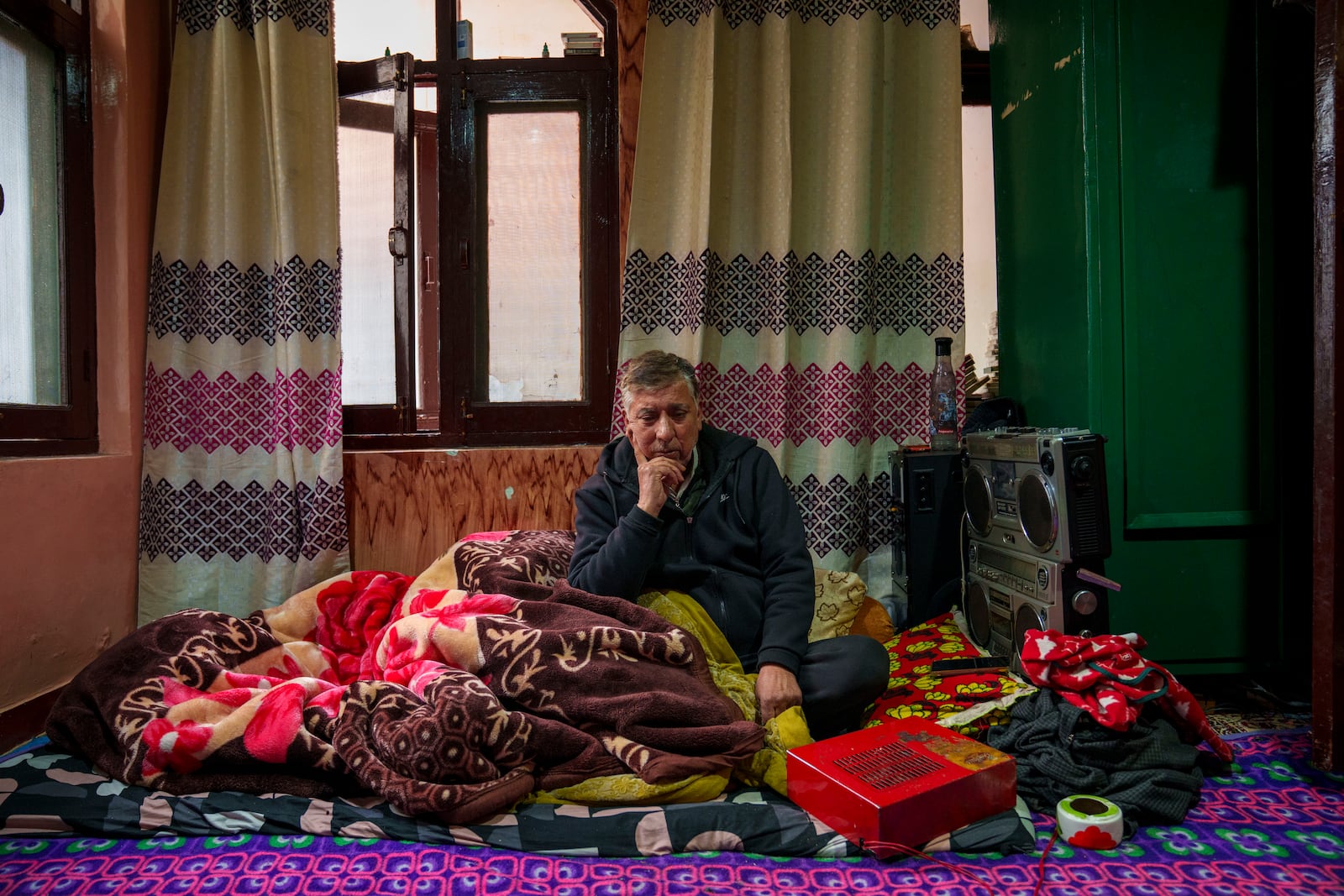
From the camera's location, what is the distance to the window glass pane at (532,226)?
2.50m

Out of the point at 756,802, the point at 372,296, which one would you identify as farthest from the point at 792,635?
the point at 372,296

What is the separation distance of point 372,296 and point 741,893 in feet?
6.64

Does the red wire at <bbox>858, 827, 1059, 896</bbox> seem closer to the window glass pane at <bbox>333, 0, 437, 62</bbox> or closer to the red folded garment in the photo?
the red folded garment

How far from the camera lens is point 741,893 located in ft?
3.93

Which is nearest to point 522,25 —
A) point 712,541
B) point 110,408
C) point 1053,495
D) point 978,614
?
point 110,408

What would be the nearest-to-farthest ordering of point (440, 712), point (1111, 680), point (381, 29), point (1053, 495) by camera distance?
point (440, 712) < point (1111, 680) < point (1053, 495) < point (381, 29)

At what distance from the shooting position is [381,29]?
2576mm

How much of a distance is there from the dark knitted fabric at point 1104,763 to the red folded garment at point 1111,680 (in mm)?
32

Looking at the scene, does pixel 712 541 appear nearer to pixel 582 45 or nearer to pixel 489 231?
pixel 489 231

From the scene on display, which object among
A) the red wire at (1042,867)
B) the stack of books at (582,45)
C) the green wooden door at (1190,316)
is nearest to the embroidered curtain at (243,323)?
the stack of books at (582,45)

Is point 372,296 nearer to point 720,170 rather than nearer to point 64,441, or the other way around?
point 64,441

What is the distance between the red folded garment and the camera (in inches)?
59.2

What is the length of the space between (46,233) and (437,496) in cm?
119

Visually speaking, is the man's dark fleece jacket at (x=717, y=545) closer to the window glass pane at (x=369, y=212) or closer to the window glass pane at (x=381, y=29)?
the window glass pane at (x=369, y=212)
